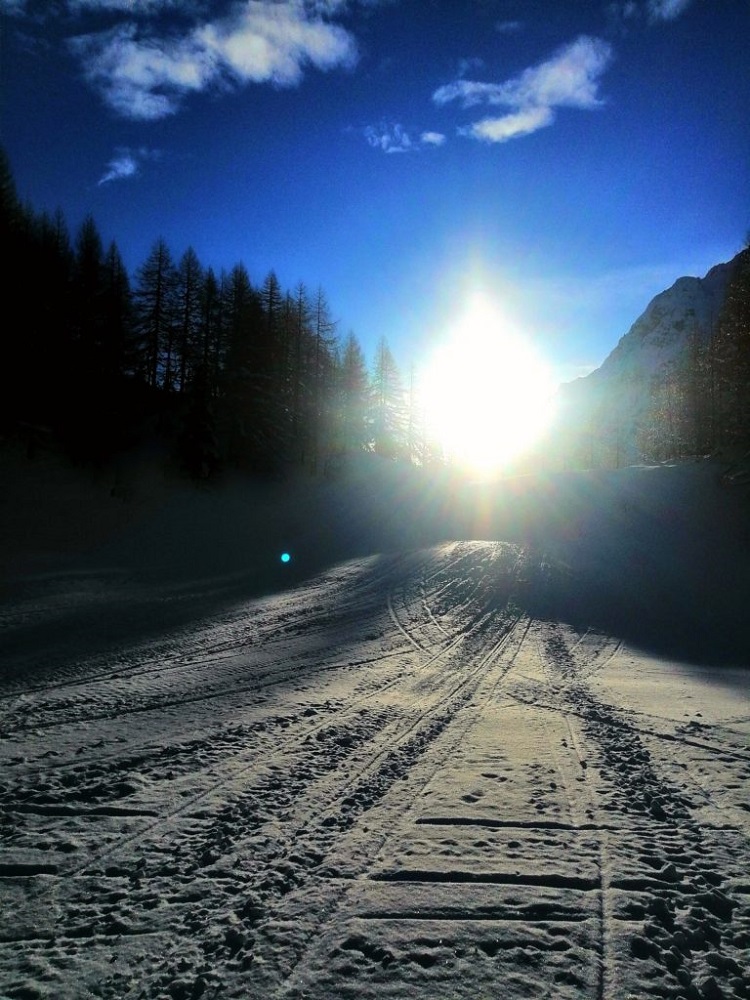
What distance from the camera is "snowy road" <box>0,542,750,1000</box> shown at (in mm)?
2516

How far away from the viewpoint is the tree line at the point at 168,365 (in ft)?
92.6

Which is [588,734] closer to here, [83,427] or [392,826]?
[392,826]

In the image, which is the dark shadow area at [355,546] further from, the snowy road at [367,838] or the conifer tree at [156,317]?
the conifer tree at [156,317]

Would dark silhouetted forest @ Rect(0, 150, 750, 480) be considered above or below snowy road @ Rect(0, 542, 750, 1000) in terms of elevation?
above

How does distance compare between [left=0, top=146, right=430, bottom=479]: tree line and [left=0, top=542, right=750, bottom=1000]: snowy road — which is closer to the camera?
[left=0, top=542, right=750, bottom=1000]: snowy road

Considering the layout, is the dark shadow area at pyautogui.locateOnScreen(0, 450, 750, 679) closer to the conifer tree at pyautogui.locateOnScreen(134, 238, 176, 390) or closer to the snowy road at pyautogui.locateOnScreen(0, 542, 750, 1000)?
the snowy road at pyautogui.locateOnScreen(0, 542, 750, 1000)

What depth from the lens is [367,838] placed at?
11.8 feet

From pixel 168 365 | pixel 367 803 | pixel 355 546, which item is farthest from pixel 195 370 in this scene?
pixel 367 803

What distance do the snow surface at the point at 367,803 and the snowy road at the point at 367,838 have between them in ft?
0.06

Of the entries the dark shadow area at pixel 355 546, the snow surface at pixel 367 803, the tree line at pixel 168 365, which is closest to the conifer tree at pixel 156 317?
the tree line at pixel 168 365

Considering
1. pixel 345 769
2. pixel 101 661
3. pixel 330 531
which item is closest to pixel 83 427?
pixel 330 531

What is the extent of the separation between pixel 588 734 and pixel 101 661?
720 centimetres

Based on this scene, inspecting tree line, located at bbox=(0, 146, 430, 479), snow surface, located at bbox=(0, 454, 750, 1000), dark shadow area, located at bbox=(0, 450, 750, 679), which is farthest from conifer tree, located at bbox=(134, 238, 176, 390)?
snow surface, located at bbox=(0, 454, 750, 1000)

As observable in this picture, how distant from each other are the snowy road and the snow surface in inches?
0.7
